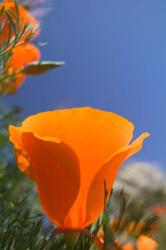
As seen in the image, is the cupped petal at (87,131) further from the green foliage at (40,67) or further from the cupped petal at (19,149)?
the green foliage at (40,67)

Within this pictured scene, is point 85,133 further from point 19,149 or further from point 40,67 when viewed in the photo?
point 40,67

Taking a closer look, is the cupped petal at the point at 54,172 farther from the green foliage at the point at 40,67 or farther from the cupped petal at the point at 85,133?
the green foliage at the point at 40,67

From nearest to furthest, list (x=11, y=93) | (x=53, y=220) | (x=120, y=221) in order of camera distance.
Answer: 1. (x=120, y=221)
2. (x=53, y=220)
3. (x=11, y=93)

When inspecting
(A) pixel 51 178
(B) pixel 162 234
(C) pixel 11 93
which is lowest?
(C) pixel 11 93

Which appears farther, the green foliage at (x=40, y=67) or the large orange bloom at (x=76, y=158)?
the green foliage at (x=40, y=67)

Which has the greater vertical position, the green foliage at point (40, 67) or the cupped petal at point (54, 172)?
the green foliage at point (40, 67)

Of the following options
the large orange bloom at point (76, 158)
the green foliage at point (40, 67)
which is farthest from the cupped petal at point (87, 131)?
the green foliage at point (40, 67)

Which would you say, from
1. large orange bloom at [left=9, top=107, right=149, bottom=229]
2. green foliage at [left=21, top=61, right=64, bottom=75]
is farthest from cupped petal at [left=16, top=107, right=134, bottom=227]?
green foliage at [left=21, top=61, right=64, bottom=75]

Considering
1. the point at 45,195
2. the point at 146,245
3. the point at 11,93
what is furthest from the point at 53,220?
the point at 11,93

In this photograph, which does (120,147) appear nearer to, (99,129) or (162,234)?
(99,129)
